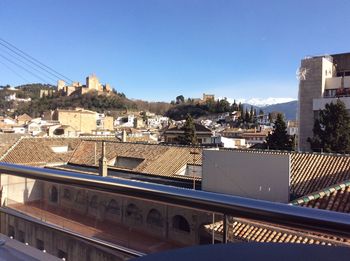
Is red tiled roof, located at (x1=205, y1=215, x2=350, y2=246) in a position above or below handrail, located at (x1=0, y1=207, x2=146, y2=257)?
above

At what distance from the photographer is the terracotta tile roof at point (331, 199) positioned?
8117 millimetres

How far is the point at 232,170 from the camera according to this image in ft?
41.7

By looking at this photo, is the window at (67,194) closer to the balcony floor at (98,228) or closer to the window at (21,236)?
the balcony floor at (98,228)

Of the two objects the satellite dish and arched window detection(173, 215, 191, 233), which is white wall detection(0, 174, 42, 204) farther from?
the satellite dish

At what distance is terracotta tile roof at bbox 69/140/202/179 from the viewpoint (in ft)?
56.3

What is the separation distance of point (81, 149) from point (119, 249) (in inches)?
875

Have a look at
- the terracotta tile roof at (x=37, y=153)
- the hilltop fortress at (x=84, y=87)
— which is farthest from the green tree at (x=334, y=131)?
the hilltop fortress at (x=84, y=87)

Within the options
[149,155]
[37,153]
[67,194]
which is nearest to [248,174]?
[149,155]

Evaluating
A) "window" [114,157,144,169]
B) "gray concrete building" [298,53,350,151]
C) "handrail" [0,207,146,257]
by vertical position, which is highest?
"gray concrete building" [298,53,350,151]

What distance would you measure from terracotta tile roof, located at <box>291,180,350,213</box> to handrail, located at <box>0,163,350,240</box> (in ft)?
23.9

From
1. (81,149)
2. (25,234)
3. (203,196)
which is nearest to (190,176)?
(81,149)

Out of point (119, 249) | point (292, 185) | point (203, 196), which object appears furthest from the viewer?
point (292, 185)

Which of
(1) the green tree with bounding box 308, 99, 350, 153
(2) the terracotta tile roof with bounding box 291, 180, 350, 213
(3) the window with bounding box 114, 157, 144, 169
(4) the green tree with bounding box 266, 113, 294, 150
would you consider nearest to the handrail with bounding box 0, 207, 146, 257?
(2) the terracotta tile roof with bounding box 291, 180, 350, 213

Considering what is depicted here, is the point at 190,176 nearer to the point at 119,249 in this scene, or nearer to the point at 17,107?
the point at 119,249
